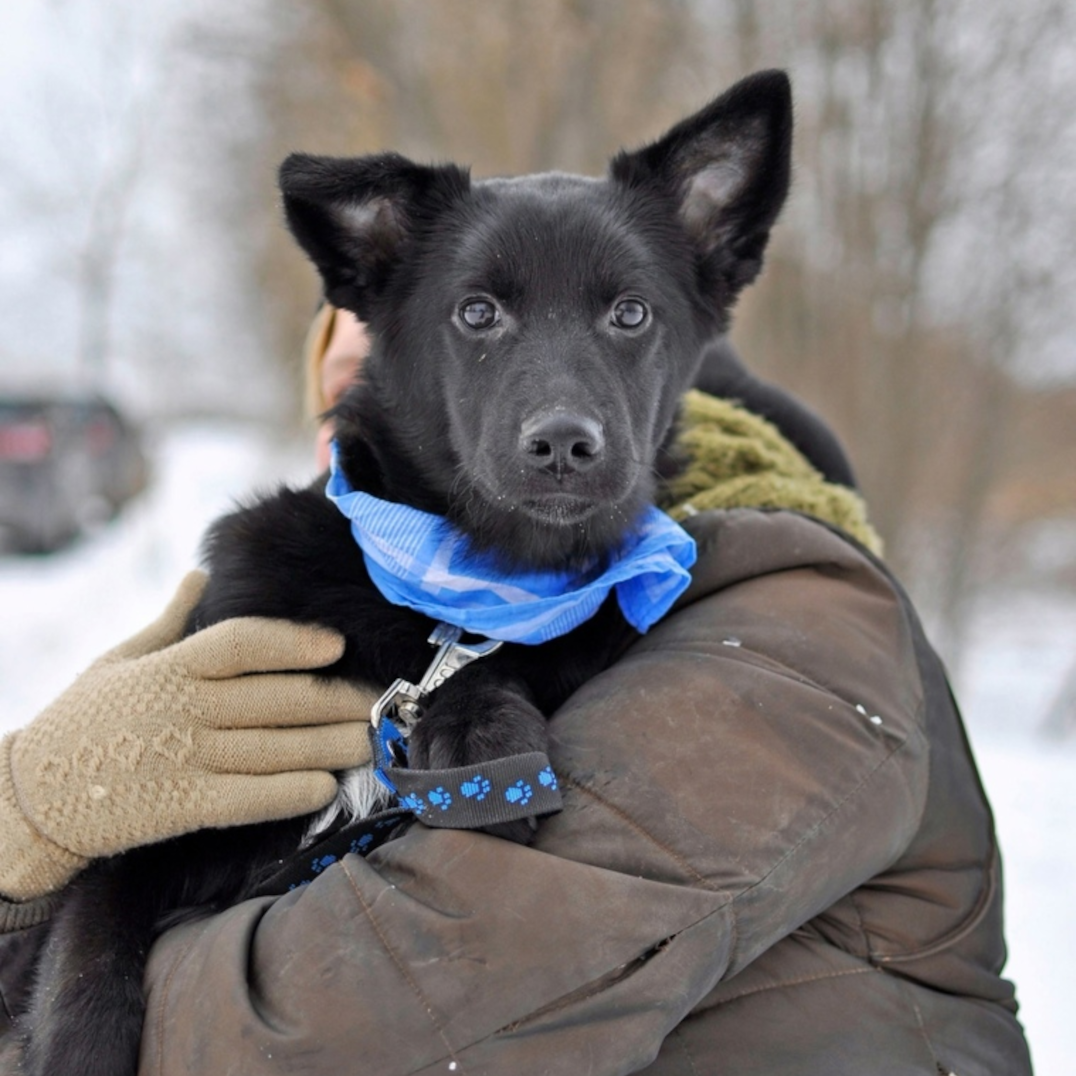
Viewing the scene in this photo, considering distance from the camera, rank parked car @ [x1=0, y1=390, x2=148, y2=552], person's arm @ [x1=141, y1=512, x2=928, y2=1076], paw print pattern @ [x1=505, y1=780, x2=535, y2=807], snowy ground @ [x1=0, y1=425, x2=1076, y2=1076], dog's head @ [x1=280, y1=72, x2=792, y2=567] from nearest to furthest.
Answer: person's arm @ [x1=141, y1=512, x2=928, y2=1076]
paw print pattern @ [x1=505, y1=780, x2=535, y2=807]
dog's head @ [x1=280, y1=72, x2=792, y2=567]
snowy ground @ [x1=0, y1=425, x2=1076, y2=1076]
parked car @ [x1=0, y1=390, x2=148, y2=552]

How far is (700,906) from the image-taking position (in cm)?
133

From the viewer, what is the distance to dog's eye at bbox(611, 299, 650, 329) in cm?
196

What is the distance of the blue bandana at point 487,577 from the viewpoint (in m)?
1.77

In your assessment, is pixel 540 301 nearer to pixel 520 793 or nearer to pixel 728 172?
pixel 728 172

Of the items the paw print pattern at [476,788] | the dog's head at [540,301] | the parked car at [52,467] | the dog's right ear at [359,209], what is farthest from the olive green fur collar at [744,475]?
the parked car at [52,467]

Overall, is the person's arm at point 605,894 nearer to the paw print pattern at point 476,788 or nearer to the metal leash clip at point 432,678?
the paw print pattern at point 476,788

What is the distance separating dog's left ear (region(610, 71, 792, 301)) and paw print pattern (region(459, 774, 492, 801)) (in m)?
1.30

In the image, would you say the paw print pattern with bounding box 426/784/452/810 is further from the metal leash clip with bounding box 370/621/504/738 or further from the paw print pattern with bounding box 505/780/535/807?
the metal leash clip with bounding box 370/621/504/738

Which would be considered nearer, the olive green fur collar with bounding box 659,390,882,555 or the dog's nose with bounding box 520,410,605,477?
the dog's nose with bounding box 520,410,605,477

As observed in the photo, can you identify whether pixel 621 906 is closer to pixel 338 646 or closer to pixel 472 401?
pixel 338 646

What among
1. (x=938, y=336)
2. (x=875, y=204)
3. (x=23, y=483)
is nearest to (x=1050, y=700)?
(x=938, y=336)

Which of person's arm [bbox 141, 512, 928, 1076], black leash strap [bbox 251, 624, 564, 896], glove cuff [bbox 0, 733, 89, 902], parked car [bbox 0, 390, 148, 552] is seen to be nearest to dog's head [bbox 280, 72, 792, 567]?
black leash strap [bbox 251, 624, 564, 896]

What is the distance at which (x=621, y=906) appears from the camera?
51.6 inches

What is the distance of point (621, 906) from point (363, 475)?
1.10 meters
